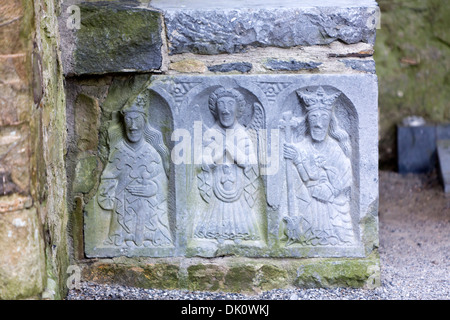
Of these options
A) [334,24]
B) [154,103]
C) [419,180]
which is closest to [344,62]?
[334,24]

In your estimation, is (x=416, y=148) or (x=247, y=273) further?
(x=416, y=148)

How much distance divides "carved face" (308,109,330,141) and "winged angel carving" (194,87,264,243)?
258 mm

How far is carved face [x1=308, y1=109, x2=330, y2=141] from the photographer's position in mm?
3292

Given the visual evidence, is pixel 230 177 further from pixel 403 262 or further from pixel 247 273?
pixel 403 262

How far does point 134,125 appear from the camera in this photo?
3.32 meters

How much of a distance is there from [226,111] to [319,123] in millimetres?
483

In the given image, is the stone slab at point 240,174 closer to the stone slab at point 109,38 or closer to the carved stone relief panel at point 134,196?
the carved stone relief panel at point 134,196

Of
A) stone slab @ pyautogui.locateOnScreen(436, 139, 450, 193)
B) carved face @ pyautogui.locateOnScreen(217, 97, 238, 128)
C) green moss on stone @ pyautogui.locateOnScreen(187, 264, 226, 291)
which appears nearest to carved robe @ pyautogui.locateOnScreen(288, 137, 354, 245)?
carved face @ pyautogui.locateOnScreen(217, 97, 238, 128)

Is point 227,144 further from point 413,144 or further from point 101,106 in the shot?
point 413,144

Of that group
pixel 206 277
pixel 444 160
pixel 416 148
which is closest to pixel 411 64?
pixel 416 148

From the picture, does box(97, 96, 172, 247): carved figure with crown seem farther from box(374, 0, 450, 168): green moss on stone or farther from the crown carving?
box(374, 0, 450, 168): green moss on stone

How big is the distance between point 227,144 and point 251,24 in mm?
628

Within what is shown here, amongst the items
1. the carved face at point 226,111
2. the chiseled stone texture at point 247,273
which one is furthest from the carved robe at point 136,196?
the carved face at point 226,111

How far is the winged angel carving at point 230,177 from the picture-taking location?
132 inches
